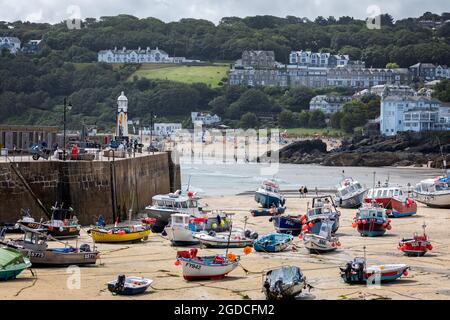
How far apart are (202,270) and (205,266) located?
124mm

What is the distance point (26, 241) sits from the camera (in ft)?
96.2

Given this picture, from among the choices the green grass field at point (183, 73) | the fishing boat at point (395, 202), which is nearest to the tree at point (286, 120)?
the green grass field at point (183, 73)

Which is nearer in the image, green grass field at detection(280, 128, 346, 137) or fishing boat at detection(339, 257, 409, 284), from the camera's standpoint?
fishing boat at detection(339, 257, 409, 284)

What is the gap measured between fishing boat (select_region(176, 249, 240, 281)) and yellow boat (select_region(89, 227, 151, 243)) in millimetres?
6421

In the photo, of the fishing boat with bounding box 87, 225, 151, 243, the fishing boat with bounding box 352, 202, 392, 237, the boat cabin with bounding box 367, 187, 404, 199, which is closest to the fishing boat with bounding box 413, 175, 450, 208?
the boat cabin with bounding box 367, 187, 404, 199

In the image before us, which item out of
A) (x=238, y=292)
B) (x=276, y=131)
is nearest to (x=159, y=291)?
(x=238, y=292)

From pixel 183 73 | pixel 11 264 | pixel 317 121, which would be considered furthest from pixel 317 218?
pixel 183 73

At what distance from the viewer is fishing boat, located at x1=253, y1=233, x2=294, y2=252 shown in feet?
109

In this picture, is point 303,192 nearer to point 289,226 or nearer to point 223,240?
point 289,226

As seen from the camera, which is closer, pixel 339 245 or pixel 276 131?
pixel 339 245

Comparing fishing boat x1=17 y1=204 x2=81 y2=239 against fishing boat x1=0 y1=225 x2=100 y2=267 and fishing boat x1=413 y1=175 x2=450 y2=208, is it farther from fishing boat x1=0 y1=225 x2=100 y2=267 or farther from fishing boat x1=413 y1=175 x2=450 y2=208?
Answer: fishing boat x1=413 y1=175 x2=450 y2=208
